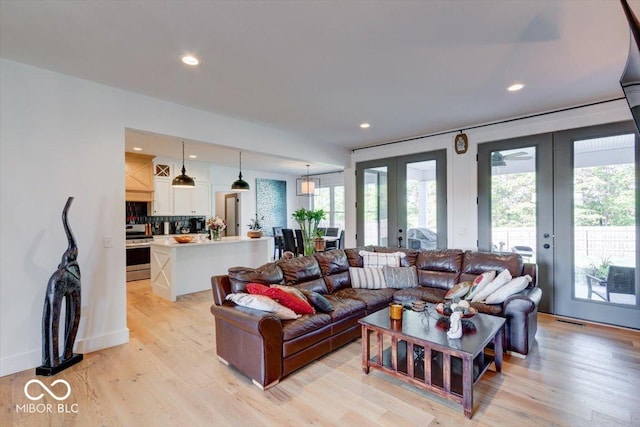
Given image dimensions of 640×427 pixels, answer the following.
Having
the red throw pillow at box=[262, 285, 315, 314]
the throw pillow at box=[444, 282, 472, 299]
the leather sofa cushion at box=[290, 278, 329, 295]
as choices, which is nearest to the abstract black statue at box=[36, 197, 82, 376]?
the red throw pillow at box=[262, 285, 315, 314]

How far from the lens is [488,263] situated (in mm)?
3760

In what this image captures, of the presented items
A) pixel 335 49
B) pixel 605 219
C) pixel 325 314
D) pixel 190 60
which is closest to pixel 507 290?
pixel 325 314

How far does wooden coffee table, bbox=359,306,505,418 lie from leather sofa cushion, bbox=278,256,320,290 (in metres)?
1.08

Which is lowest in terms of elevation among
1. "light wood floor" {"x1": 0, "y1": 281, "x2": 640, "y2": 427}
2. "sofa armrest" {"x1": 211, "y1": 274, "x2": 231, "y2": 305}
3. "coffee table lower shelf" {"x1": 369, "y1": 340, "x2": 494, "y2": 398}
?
"light wood floor" {"x1": 0, "y1": 281, "x2": 640, "y2": 427}

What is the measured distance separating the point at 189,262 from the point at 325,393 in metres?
3.70

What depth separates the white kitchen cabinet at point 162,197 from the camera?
6.98 meters

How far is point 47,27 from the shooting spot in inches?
87.7

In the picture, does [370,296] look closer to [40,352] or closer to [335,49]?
[335,49]

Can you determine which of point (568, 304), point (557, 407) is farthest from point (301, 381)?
point (568, 304)

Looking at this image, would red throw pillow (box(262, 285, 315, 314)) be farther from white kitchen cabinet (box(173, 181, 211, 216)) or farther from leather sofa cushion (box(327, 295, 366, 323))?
white kitchen cabinet (box(173, 181, 211, 216))

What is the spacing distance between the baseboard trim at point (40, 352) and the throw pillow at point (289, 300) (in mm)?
1844

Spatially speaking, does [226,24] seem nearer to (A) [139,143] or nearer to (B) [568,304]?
(A) [139,143]

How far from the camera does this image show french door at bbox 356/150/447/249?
5258 mm

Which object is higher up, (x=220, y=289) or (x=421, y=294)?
(x=220, y=289)
